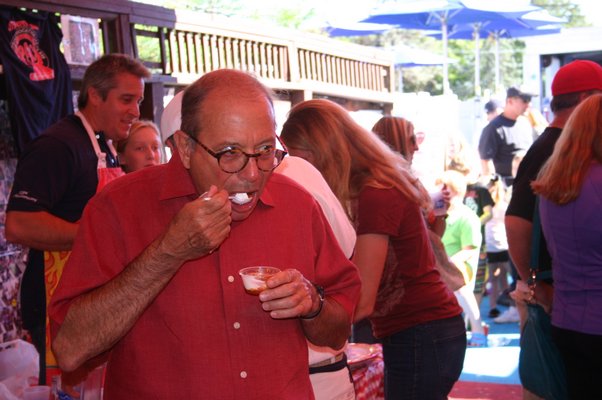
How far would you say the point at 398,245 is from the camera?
2.97 meters

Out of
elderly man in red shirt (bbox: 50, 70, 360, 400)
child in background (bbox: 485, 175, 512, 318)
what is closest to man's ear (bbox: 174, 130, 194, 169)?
elderly man in red shirt (bbox: 50, 70, 360, 400)

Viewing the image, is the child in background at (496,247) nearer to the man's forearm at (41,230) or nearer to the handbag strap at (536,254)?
the handbag strap at (536,254)

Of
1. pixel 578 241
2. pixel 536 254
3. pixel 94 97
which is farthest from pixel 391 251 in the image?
pixel 94 97

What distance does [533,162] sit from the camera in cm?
396

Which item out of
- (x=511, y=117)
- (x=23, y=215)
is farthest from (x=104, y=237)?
(x=511, y=117)

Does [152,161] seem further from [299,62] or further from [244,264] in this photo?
[299,62]

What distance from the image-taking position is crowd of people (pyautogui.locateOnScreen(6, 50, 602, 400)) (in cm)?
181

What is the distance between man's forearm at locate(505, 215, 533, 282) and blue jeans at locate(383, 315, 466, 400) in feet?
3.26

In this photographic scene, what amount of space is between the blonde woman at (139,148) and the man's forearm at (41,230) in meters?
1.21

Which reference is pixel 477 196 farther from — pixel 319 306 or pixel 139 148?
pixel 319 306

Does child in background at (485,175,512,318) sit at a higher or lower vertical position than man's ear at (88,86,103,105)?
lower

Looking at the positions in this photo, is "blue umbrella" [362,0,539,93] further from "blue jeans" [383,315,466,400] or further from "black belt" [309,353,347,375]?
"black belt" [309,353,347,375]

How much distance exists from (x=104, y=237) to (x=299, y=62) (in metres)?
6.65

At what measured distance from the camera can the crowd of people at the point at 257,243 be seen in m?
1.81
